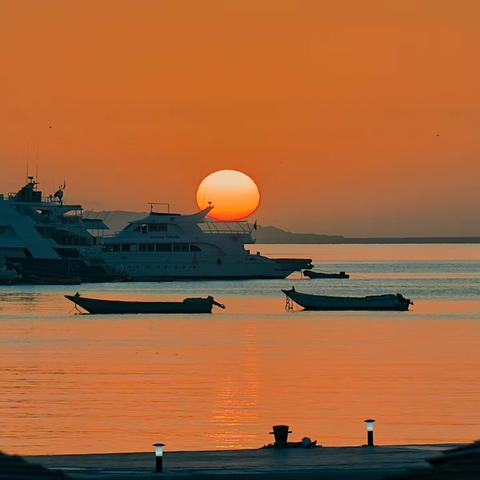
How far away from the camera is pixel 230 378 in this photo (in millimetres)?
54750

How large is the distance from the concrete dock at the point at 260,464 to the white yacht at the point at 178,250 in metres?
130

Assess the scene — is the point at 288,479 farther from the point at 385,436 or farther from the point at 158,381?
the point at 158,381

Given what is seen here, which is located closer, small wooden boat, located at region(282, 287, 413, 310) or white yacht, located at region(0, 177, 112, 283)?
small wooden boat, located at region(282, 287, 413, 310)

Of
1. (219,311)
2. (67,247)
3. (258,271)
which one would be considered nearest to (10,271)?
(67,247)

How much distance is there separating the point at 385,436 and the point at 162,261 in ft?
406

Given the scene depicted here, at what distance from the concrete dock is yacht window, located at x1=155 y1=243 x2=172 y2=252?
433 ft

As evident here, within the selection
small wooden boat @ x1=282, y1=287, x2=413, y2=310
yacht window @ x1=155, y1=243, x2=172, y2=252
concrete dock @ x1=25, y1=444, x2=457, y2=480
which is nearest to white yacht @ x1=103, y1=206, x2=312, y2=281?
yacht window @ x1=155, y1=243, x2=172, y2=252

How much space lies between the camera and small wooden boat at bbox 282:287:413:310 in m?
108

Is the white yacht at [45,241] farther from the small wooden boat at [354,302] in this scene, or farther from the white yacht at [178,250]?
the small wooden boat at [354,302]

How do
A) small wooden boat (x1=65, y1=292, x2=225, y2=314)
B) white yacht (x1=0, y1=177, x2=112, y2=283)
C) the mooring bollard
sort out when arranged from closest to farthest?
the mooring bollard, small wooden boat (x1=65, y1=292, x2=225, y2=314), white yacht (x1=0, y1=177, x2=112, y2=283)

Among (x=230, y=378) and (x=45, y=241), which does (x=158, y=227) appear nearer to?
(x=45, y=241)

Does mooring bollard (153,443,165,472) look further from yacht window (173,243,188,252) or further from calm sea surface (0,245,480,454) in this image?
yacht window (173,243,188,252)

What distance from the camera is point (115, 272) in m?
160

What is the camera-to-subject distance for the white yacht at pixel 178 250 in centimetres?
15525
